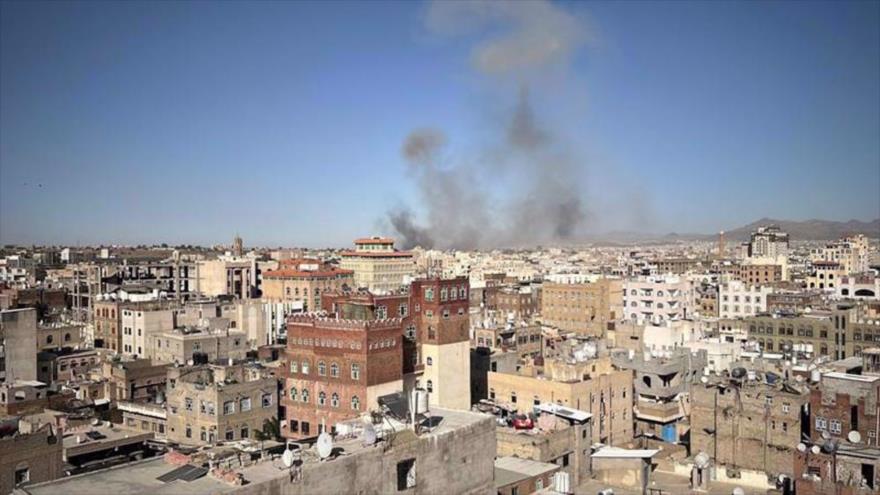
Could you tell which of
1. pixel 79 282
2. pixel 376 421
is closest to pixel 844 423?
pixel 376 421

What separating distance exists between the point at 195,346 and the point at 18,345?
1039 cm

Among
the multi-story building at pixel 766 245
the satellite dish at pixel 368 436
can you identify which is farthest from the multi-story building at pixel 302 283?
the multi-story building at pixel 766 245

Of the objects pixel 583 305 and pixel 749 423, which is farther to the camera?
pixel 583 305

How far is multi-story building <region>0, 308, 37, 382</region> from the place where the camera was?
4634 cm

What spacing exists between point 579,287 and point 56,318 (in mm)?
49458

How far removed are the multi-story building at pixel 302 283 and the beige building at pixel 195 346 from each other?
106 ft

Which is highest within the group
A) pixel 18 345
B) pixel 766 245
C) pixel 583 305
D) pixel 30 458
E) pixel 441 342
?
pixel 766 245

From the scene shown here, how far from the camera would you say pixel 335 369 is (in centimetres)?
3628

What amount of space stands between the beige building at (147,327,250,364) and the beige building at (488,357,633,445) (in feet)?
63.5

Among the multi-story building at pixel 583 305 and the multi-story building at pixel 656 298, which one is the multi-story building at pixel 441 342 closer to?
the multi-story building at pixel 583 305

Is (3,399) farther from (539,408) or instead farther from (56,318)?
(56,318)

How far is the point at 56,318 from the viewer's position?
69500 mm

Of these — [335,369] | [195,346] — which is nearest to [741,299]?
[195,346]

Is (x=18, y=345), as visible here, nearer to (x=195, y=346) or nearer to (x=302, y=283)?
(x=195, y=346)
